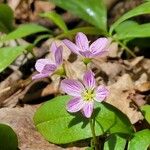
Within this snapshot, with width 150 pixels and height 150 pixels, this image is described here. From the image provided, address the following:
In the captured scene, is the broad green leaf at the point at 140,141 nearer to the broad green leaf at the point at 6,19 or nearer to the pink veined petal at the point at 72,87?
the pink veined petal at the point at 72,87

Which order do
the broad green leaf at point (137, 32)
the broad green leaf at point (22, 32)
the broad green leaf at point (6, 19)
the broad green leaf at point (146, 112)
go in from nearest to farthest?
the broad green leaf at point (146, 112) < the broad green leaf at point (137, 32) < the broad green leaf at point (22, 32) < the broad green leaf at point (6, 19)

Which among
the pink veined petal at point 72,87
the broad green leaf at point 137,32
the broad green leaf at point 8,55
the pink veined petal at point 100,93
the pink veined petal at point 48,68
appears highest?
the pink veined petal at point 48,68

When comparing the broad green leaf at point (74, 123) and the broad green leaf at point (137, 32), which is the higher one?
the broad green leaf at point (137, 32)

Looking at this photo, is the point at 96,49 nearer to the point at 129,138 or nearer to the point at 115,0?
the point at 129,138

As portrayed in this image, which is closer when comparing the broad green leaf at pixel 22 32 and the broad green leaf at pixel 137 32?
the broad green leaf at pixel 137 32

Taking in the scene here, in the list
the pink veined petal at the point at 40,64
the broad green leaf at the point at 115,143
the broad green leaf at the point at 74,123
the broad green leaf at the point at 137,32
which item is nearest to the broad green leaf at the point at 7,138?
the broad green leaf at the point at 74,123

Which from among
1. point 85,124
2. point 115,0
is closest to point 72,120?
point 85,124

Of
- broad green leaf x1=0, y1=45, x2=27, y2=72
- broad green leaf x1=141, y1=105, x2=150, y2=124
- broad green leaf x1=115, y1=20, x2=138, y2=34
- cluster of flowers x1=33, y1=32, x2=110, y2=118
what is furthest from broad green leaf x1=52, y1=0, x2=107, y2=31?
cluster of flowers x1=33, y1=32, x2=110, y2=118
